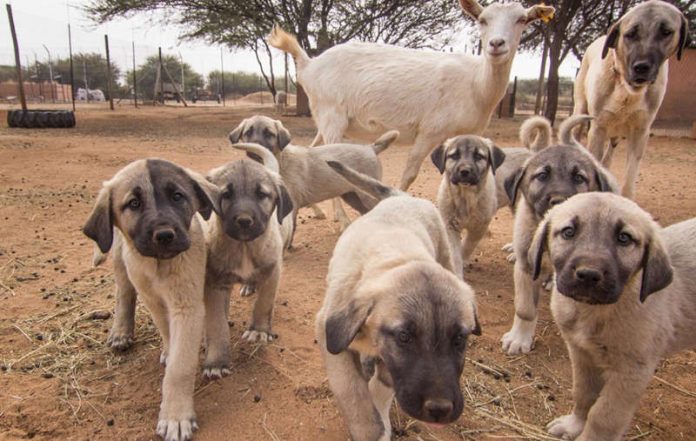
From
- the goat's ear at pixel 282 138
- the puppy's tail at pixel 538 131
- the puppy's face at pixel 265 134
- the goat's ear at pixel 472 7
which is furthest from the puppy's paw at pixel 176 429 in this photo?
the goat's ear at pixel 472 7

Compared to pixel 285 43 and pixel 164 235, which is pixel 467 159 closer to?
pixel 164 235

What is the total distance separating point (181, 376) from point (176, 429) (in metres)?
0.30

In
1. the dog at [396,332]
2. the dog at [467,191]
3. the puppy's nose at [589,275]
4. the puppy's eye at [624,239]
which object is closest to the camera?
the dog at [396,332]

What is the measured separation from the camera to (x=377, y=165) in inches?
265

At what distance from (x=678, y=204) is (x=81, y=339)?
8576mm

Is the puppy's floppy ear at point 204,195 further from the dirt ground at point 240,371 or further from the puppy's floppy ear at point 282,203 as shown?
the dirt ground at point 240,371

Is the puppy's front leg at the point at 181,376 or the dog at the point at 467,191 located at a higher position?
the dog at the point at 467,191

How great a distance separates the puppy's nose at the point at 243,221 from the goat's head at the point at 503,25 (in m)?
4.08

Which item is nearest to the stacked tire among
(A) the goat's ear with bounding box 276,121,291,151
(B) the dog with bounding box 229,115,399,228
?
(B) the dog with bounding box 229,115,399,228

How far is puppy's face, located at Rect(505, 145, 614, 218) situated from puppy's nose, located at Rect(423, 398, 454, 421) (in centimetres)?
232

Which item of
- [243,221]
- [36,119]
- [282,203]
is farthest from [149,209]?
[36,119]

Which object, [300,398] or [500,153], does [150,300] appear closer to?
[300,398]

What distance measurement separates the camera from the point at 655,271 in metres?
2.78

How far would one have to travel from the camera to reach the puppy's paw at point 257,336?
160 inches
